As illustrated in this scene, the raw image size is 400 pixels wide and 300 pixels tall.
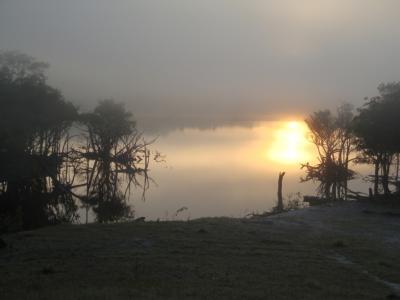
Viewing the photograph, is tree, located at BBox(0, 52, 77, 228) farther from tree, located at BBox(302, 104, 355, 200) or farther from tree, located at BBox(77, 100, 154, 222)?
tree, located at BBox(302, 104, 355, 200)

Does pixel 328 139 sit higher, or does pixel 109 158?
pixel 328 139

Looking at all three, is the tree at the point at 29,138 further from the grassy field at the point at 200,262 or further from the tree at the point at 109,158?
the grassy field at the point at 200,262

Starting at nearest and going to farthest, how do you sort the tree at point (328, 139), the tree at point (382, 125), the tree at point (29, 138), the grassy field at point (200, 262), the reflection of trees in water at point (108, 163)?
1. the grassy field at point (200, 262)
2. the tree at point (382, 125)
3. the tree at point (29, 138)
4. the reflection of trees in water at point (108, 163)
5. the tree at point (328, 139)

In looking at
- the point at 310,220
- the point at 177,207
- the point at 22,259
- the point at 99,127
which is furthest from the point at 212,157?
the point at 22,259

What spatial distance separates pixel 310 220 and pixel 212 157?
43.0 metres

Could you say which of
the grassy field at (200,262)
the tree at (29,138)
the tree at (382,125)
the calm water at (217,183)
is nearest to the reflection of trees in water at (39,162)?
the tree at (29,138)

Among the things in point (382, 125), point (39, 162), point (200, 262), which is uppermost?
point (382, 125)

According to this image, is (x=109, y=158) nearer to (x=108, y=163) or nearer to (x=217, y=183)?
(x=108, y=163)

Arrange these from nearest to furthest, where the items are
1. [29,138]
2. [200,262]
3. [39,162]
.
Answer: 1. [200,262]
2. [29,138]
3. [39,162]

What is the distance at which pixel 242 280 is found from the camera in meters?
10.2

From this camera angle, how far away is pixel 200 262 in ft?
38.8

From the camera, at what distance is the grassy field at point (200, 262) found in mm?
9406

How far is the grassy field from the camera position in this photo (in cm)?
941

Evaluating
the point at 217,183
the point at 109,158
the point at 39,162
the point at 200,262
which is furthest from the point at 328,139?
the point at 200,262
